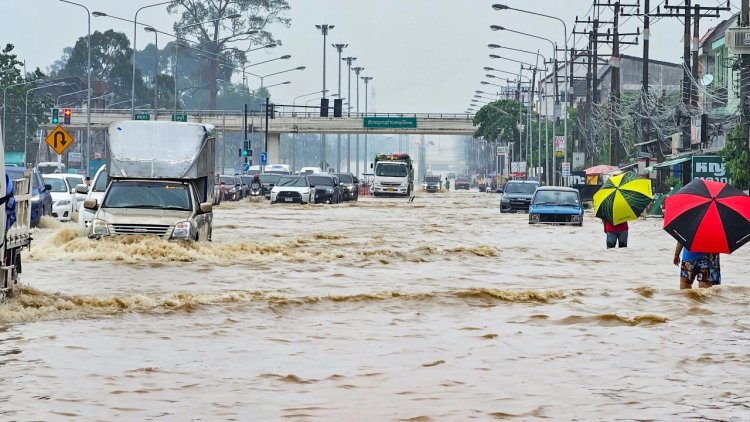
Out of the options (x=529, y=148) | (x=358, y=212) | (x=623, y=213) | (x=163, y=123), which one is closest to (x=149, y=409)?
(x=623, y=213)

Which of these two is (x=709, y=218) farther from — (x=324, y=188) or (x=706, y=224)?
(x=324, y=188)

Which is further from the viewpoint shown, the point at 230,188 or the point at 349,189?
the point at 349,189

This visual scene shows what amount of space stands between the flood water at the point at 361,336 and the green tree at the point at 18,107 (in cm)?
8336

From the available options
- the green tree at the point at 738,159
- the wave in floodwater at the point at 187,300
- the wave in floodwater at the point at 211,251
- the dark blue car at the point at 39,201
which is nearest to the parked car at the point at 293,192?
the green tree at the point at 738,159

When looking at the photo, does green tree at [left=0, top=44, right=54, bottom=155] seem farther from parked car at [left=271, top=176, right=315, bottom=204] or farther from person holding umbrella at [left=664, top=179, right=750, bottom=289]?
person holding umbrella at [left=664, top=179, right=750, bottom=289]

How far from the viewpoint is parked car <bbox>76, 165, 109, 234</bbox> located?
106ft

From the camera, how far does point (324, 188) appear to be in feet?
241

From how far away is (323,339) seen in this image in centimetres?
1633

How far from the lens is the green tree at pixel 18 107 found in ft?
369

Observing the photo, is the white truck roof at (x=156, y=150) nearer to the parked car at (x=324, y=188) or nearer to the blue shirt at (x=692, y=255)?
the blue shirt at (x=692, y=255)

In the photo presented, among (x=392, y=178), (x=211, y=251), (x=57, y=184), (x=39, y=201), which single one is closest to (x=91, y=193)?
(x=39, y=201)

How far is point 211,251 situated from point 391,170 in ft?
211

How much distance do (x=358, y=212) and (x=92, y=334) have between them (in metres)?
46.0

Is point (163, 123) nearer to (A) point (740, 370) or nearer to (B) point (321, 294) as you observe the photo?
(B) point (321, 294)
